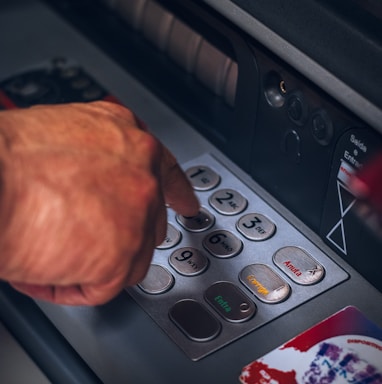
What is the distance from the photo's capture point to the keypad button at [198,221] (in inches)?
44.1

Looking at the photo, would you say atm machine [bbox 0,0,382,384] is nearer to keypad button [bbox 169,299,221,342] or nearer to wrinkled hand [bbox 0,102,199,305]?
keypad button [bbox 169,299,221,342]

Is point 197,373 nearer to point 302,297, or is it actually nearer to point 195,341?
point 195,341

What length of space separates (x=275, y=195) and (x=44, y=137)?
0.41m

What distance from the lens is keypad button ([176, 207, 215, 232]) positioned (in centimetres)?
112

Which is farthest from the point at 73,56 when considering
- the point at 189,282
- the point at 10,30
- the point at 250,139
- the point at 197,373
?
the point at 197,373

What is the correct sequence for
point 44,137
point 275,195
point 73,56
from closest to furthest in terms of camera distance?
1. point 44,137
2. point 275,195
3. point 73,56

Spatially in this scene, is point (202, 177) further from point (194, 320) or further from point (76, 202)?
point (76, 202)

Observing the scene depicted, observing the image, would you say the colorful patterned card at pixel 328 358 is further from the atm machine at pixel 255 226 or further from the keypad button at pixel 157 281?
the keypad button at pixel 157 281

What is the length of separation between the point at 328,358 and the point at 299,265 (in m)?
0.15

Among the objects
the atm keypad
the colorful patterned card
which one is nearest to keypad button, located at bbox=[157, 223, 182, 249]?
the atm keypad

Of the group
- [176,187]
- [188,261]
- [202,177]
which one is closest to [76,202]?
[176,187]

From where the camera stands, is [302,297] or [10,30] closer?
[302,297]

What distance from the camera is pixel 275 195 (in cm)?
116

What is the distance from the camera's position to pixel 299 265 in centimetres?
106
